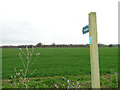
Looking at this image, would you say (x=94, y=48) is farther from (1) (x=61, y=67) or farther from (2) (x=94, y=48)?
(1) (x=61, y=67)

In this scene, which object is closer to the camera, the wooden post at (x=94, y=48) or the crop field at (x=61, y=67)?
the wooden post at (x=94, y=48)

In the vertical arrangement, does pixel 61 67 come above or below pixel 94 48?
below

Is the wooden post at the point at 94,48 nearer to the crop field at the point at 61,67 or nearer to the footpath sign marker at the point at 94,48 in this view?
the footpath sign marker at the point at 94,48

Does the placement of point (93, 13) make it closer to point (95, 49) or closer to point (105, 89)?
point (95, 49)

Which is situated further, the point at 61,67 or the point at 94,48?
the point at 61,67

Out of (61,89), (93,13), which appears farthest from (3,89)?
(93,13)

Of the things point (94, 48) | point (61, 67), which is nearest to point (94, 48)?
point (94, 48)

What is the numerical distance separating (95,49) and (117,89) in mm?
1572

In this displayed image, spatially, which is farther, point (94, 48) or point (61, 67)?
point (61, 67)

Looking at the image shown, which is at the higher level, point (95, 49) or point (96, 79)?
point (95, 49)

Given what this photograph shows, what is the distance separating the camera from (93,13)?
2.19 meters

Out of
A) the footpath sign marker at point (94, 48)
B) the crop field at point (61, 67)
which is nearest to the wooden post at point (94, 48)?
the footpath sign marker at point (94, 48)

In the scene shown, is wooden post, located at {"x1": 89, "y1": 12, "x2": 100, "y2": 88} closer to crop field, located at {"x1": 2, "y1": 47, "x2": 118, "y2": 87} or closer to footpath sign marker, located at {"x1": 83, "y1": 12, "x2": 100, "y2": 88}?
footpath sign marker, located at {"x1": 83, "y1": 12, "x2": 100, "y2": 88}

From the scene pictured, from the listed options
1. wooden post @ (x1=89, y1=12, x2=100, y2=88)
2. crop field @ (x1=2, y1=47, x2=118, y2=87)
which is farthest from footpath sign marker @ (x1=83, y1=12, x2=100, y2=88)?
crop field @ (x1=2, y1=47, x2=118, y2=87)
